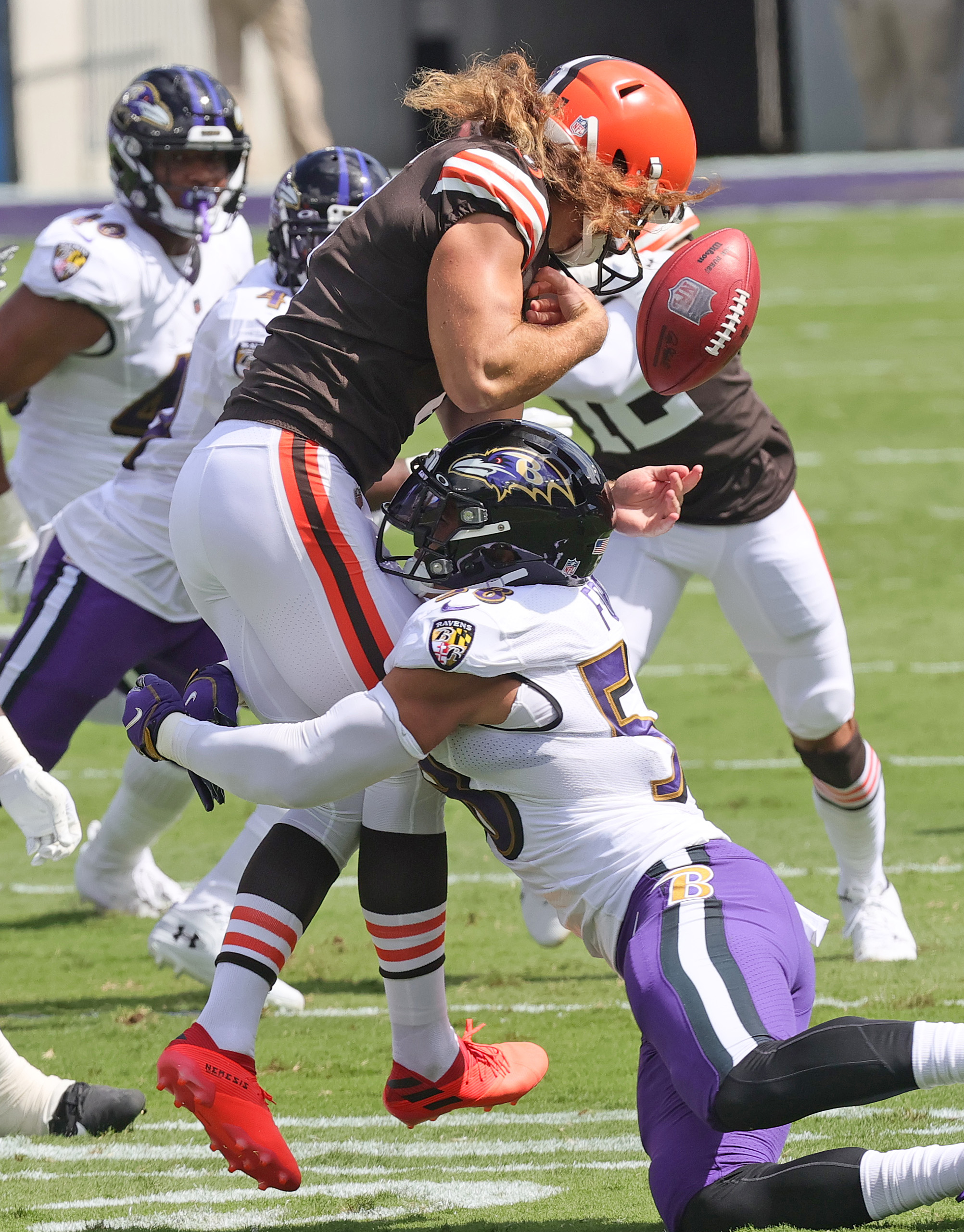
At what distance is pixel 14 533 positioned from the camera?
507 centimetres

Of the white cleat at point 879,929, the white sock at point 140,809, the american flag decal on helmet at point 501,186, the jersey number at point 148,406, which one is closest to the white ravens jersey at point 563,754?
the american flag decal on helmet at point 501,186

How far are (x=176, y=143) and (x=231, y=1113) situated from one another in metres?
2.93

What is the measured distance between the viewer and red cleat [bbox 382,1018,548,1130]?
3.23 metres

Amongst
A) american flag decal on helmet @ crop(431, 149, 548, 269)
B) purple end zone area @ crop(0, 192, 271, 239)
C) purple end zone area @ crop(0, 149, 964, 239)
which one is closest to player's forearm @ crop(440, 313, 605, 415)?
american flag decal on helmet @ crop(431, 149, 548, 269)

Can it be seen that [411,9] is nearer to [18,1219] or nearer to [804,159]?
[804,159]

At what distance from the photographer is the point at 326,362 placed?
3.06 meters

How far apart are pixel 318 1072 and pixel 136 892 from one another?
145 centimetres

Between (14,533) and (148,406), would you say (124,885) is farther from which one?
(148,406)

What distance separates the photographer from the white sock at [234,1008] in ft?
9.77

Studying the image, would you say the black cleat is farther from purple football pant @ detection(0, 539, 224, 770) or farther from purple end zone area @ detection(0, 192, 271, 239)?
purple end zone area @ detection(0, 192, 271, 239)

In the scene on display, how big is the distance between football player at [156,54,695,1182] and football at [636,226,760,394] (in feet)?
0.78

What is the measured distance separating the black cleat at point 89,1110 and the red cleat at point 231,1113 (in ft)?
2.37

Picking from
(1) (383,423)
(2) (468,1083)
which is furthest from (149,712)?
(2) (468,1083)

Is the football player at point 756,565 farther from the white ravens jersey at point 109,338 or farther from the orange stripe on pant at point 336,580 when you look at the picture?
the orange stripe on pant at point 336,580
